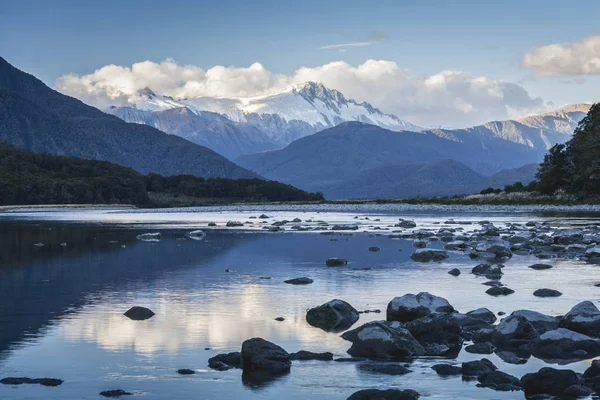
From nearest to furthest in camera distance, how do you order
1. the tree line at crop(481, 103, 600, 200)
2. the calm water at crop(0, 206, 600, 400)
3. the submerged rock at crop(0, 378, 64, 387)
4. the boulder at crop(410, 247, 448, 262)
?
the submerged rock at crop(0, 378, 64, 387) < the calm water at crop(0, 206, 600, 400) < the boulder at crop(410, 247, 448, 262) < the tree line at crop(481, 103, 600, 200)

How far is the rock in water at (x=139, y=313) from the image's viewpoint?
79.5 ft

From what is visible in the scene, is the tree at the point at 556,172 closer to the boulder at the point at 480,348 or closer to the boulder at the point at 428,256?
the boulder at the point at 428,256

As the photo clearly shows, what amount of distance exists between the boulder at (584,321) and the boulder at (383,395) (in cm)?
720

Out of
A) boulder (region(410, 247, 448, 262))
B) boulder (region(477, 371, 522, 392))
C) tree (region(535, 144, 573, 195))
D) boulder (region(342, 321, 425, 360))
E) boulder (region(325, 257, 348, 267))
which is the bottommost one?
boulder (region(477, 371, 522, 392))

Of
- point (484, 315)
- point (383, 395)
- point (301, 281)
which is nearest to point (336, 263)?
point (301, 281)

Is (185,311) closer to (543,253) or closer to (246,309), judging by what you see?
(246,309)

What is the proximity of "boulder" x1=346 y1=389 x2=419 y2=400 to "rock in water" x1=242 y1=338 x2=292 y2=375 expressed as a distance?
8.74ft

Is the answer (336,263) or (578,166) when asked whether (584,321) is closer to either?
(336,263)

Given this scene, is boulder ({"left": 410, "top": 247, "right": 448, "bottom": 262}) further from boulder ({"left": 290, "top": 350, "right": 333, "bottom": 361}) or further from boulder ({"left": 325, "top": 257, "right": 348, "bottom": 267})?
boulder ({"left": 290, "top": 350, "right": 333, "bottom": 361})

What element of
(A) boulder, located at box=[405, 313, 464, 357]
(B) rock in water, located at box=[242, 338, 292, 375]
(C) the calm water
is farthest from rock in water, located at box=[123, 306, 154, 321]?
A: (A) boulder, located at box=[405, 313, 464, 357]

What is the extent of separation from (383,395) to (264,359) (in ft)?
11.4

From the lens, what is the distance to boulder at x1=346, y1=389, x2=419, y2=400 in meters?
15.5

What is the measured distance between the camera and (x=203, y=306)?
26.4m

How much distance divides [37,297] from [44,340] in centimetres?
799
